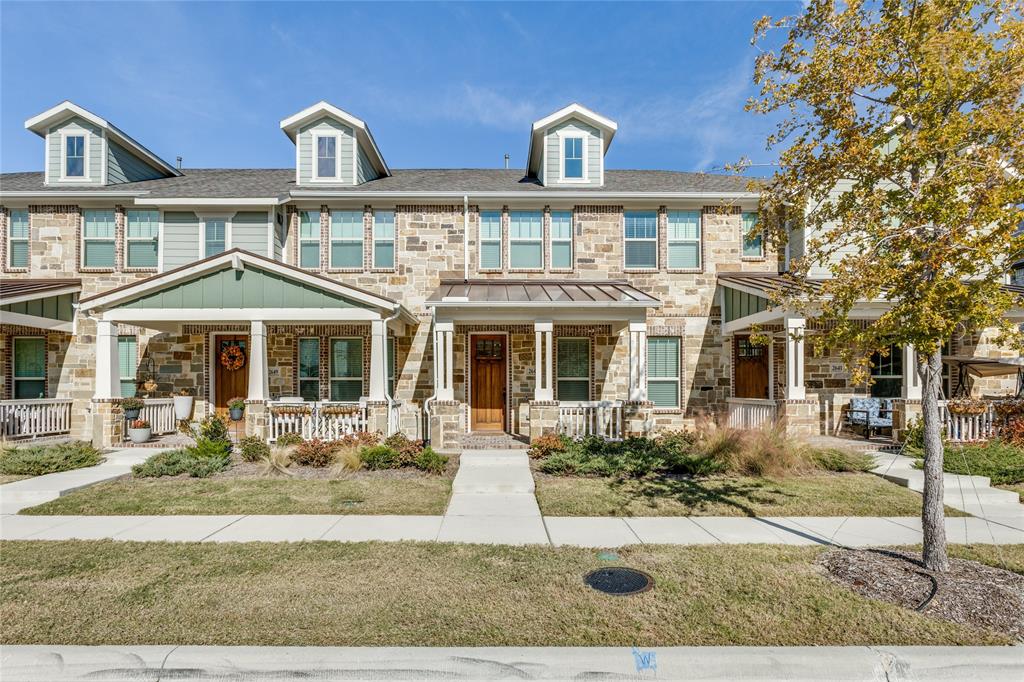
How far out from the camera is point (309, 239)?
13648 mm

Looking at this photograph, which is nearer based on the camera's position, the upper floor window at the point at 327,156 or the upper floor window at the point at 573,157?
the upper floor window at the point at 327,156

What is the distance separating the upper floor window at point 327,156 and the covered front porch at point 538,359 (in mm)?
4766

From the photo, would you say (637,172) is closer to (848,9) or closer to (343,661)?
(848,9)

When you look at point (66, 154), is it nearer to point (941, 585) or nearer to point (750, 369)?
point (750, 369)

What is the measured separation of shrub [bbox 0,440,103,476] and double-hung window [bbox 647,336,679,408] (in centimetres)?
1242

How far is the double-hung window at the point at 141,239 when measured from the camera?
44.5 ft

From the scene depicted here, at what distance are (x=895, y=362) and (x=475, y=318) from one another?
11163 mm

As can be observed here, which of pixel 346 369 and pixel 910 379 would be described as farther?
pixel 346 369

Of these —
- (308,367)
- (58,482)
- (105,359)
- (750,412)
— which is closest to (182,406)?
(105,359)

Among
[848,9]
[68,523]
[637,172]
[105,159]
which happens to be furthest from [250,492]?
[637,172]

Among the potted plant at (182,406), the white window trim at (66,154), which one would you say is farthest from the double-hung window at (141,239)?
the potted plant at (182,406)

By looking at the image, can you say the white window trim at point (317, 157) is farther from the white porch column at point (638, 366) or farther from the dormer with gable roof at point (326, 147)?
the white porch column at point (638, 366)

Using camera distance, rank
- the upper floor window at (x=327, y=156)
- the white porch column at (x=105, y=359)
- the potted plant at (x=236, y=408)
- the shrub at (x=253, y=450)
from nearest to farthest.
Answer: the shrub at (x=253, y=450) → the white porch column at (x=105, y=359) → the potted plant at (x=236, y=408) → the upper floor window at (x=327, y=156)

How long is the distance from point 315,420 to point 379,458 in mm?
2522
